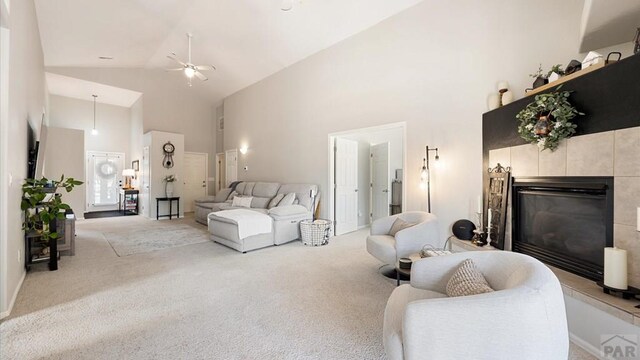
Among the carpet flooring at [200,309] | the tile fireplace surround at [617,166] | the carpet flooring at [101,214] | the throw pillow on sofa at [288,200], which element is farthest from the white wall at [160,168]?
the tile fireplace surround at [617,166]

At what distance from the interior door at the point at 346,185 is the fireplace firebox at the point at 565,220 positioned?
3.19 metres

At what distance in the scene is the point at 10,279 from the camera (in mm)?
2447

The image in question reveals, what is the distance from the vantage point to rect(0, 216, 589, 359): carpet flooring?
1900 millimetres

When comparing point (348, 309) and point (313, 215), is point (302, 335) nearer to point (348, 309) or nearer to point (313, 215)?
point (348, 309)

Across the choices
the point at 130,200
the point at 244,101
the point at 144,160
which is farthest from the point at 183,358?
the point at 130,200

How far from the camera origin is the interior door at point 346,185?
18.2ft

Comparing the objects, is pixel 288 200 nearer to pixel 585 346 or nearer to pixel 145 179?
pixel 585 346

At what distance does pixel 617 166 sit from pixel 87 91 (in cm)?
1092

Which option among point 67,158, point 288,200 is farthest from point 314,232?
point 67,158

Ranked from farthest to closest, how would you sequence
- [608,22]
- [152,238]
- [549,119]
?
[152,238], [549,119], [608,22]

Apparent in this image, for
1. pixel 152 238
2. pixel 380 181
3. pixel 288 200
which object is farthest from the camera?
pixel 380 181

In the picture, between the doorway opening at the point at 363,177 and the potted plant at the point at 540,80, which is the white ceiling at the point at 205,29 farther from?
the potted plant at the point at 540,80

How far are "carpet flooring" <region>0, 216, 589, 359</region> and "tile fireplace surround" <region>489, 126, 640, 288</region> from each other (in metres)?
0.86

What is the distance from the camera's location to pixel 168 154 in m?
7.89
